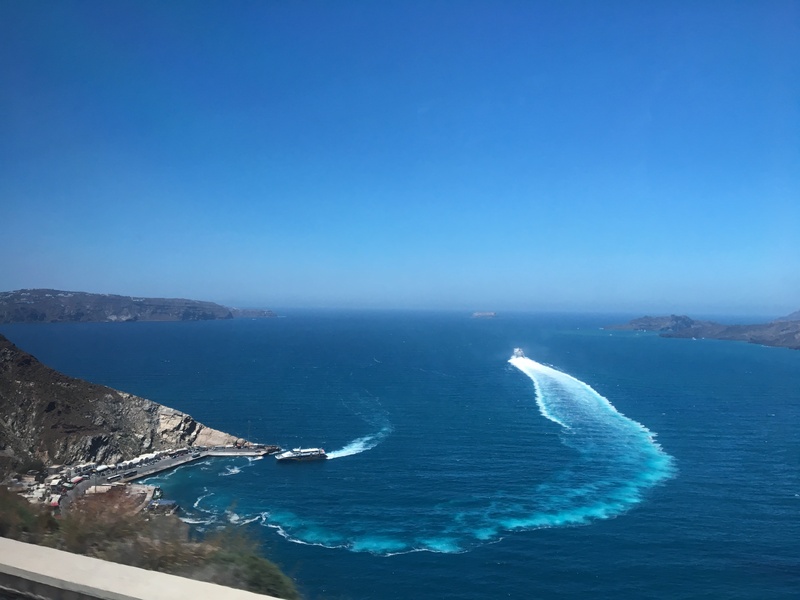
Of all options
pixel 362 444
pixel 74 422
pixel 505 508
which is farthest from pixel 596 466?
pixel 74 422

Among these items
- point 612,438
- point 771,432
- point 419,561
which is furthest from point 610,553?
point 771,432

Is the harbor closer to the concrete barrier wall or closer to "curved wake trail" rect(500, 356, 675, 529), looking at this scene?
"curved wake trail" rect(500, 356, 675, 529)

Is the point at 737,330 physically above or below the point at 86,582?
below

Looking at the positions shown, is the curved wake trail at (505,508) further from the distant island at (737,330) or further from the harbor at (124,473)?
the distant island at (737,330)

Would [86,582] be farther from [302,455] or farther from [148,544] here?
[302,455]

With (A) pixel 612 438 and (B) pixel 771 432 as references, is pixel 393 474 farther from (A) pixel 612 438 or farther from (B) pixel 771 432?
(B) pixel 771 432

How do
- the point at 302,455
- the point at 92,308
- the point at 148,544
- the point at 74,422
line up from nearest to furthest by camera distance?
the point at 148,544 < the point at 302,455 < the point at 74,422 < the point at 92,308

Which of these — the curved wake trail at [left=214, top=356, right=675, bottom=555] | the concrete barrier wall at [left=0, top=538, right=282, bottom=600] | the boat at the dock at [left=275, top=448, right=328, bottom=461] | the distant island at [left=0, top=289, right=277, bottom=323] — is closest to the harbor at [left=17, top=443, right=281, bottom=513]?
the boat at the dock at [left=275, top=448, right=328, bottom=461]
